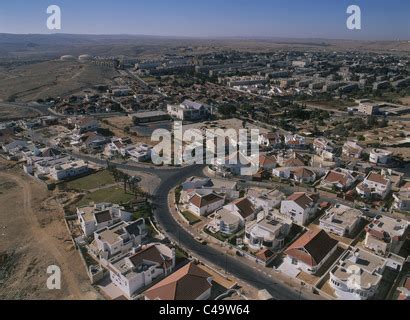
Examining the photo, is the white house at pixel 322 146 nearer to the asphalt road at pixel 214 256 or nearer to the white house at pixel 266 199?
the white house at pixel 266 199

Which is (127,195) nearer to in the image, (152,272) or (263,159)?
(152,272)

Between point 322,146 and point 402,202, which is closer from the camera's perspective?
point 402,202

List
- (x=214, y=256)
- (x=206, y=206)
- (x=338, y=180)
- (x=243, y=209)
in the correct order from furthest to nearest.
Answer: (x=338, y=180) < (x=206, y=206) < (x=243, y=209) < (x=214, y=256)

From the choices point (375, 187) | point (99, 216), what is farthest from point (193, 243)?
point (375, 187)

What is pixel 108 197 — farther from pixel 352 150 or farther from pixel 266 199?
pixel 352 150

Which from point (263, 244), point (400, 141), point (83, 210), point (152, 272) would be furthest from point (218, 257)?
point (400, 141)

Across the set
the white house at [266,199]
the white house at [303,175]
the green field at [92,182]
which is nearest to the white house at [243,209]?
the white house at [266,199]
